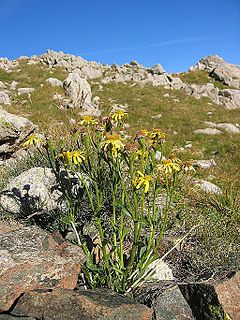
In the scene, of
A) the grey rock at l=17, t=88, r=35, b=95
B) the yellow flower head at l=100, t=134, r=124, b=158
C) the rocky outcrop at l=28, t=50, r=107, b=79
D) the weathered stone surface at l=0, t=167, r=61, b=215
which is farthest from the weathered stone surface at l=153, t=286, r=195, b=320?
the rocky outcrop at l=28, t=50, r=107, b=79

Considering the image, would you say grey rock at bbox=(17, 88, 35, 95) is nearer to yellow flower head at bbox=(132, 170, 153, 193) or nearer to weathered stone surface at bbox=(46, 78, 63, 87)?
weathered stone surface at bbox=(46, 78, 63, 87)

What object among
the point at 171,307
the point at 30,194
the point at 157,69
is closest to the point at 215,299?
the point at 171,307

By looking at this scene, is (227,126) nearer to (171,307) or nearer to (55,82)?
(55,82)

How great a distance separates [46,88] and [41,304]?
18.0 meters

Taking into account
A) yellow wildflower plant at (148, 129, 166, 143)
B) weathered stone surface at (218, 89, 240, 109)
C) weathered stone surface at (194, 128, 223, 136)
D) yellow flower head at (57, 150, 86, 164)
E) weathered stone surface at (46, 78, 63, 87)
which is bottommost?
yellow flower head at (57, 150, 86, 164)

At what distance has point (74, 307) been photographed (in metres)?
3.07

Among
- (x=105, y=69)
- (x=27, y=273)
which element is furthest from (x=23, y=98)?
(x=27, y=273)

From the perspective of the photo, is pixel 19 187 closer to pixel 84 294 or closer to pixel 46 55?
pixel 84 294

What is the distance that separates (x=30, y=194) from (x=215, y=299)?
10.4 feet

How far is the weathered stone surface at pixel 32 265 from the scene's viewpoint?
3430 mm

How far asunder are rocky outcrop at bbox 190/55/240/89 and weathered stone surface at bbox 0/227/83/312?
2627 centimetres

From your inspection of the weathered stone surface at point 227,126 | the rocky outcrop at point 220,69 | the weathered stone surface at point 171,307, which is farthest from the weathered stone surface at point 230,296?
the rocky outcrop at point 220,69

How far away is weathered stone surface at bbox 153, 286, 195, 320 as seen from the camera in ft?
11.1

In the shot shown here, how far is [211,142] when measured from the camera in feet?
44.8
